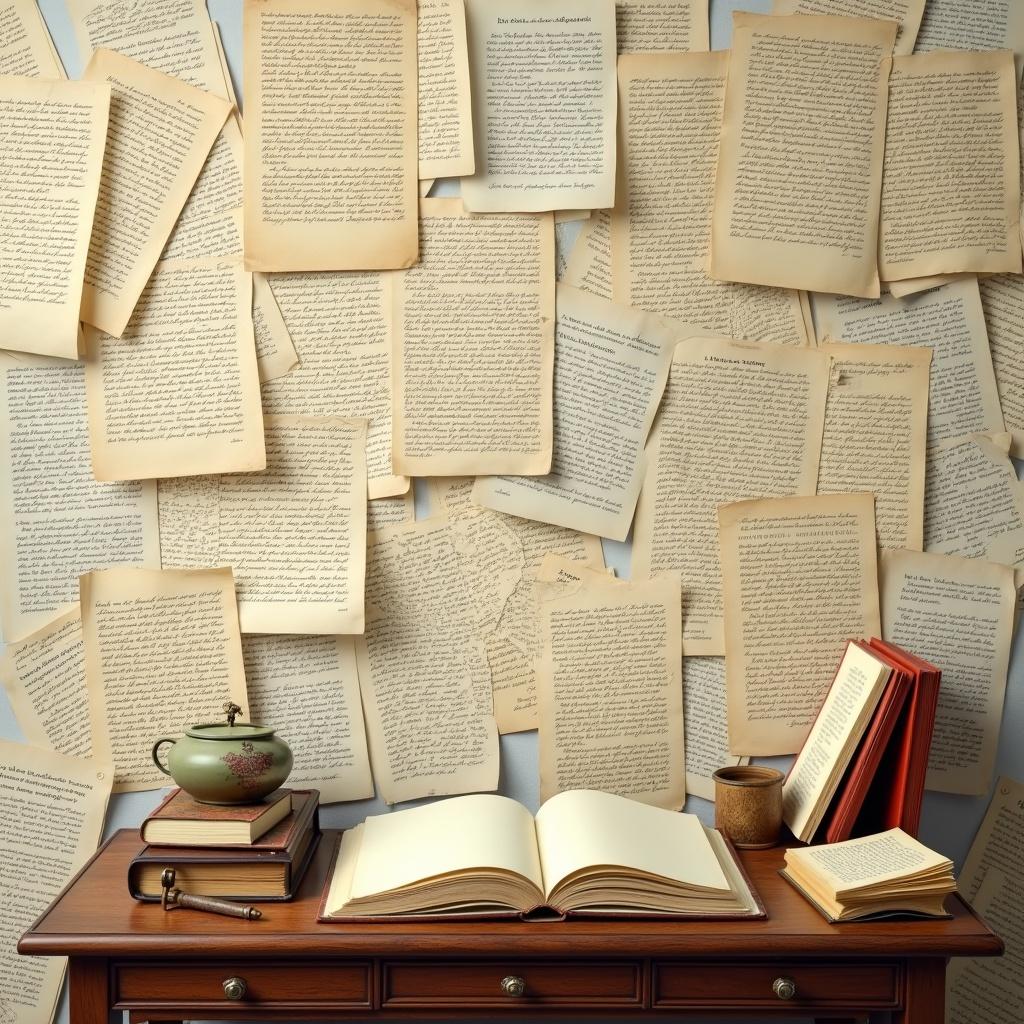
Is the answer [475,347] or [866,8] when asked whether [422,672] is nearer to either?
[475,347]

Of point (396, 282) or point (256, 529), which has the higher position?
point (396, 282)

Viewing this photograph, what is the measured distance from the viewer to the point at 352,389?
5.45 ft

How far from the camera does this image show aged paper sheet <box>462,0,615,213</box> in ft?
5.32

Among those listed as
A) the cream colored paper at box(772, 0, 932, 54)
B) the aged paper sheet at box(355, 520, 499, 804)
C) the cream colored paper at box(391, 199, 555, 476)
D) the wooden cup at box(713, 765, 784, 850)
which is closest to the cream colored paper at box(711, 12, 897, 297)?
the cream colored paper at box(772, 0, 932, 54)

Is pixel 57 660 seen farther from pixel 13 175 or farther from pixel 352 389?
pixel 13 175

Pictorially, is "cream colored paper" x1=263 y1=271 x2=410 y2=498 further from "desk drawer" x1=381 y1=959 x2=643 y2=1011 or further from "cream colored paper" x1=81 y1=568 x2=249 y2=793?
"desk drawer" x1=381 y1=959 x2=643 y2=1011

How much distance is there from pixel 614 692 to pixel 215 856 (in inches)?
23.8

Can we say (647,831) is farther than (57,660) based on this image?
No

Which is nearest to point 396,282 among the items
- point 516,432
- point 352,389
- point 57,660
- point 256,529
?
point 352,389

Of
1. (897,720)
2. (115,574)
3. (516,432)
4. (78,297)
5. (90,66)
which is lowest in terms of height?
(897,720)

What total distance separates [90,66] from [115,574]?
0.70 metres

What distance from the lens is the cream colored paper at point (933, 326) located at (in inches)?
66.4

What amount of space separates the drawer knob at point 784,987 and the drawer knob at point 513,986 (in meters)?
0.29

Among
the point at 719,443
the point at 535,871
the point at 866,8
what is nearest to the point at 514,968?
the point at 535,871
